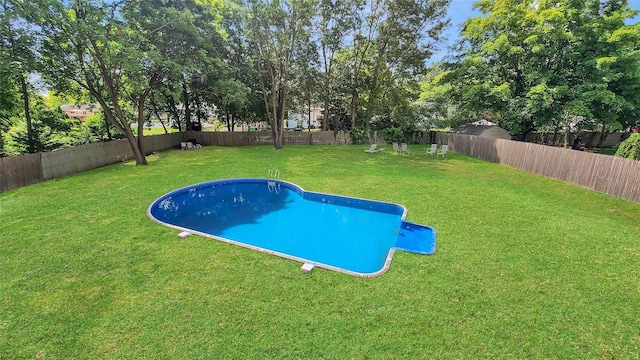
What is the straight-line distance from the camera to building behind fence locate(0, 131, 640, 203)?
7.83 metres

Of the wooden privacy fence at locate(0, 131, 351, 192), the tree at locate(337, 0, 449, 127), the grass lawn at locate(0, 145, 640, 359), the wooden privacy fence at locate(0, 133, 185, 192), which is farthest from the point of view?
the tree at locate(337, 0, 449, 127)

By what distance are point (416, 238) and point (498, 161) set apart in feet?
33.1

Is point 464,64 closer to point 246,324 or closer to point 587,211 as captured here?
point 587,211

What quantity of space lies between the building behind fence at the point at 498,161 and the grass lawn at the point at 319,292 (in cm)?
155

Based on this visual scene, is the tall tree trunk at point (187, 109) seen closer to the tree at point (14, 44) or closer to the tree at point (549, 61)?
the tree at point (14, 44)

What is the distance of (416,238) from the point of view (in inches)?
219

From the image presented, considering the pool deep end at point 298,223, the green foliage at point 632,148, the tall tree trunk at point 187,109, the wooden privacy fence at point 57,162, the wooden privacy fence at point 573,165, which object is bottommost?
the pool deep end at point 298,223

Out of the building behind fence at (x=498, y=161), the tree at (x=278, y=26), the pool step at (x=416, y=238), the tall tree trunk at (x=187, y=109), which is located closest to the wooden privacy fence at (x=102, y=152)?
the building behind fence at (x=498, y=161)

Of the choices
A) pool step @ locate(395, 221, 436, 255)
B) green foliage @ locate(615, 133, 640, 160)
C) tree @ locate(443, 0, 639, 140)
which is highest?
tree @ locate(443, 0, 639, 140)

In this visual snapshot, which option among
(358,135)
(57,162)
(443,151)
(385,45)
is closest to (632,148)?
(443,151)

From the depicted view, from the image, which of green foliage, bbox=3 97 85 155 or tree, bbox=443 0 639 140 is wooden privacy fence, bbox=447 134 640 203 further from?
green foliage, bbox=3 97 85 155

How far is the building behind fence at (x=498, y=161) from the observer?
7.83m

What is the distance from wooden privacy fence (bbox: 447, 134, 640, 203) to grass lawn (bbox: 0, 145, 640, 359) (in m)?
1.36

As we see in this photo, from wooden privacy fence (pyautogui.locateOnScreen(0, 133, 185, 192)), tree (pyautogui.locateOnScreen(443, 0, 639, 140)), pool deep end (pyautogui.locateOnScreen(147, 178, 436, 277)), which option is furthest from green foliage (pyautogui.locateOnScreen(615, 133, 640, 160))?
wooden privacy fence (pyautogui.locateOnScreen(0, 133, 185, 192))
